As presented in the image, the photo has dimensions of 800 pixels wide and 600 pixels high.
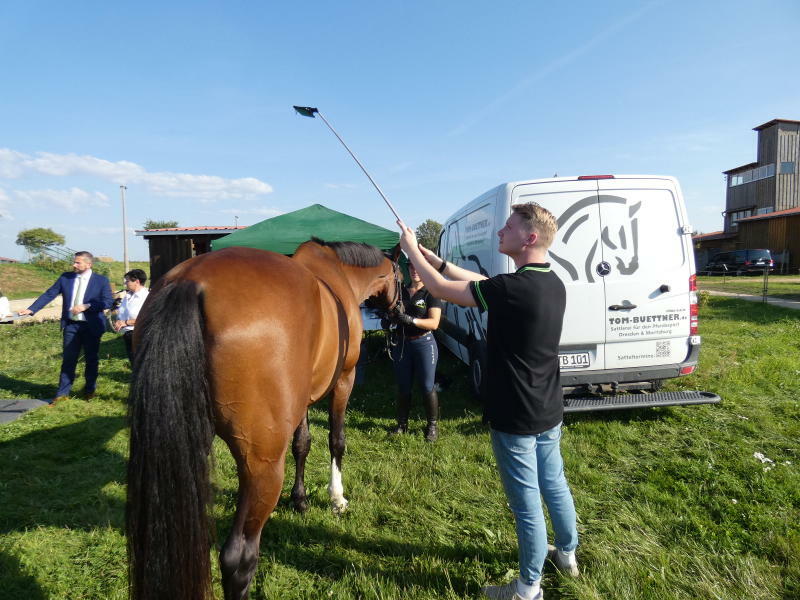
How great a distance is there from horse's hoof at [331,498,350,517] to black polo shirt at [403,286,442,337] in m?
1.87

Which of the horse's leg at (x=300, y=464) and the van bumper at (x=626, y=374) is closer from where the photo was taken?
the horse's leg at (x=300, y=464)

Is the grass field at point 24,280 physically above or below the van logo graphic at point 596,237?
below

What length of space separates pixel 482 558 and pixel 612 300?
9.02ft

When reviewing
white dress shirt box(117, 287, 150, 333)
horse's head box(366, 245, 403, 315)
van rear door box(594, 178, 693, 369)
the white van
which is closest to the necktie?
white dress shirt box(117, 287, 150, 333)

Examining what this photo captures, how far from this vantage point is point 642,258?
4.14m

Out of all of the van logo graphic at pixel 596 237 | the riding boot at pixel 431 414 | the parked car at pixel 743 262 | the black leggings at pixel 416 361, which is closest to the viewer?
the van logo graphic at pixel 596 237

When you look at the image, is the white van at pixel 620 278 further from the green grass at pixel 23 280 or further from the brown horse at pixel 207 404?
the green grass at pixel 23 280

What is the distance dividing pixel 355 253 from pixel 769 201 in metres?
40.3

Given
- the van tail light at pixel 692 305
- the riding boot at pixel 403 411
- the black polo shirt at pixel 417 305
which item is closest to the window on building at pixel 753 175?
the van tail light at pixel 692 305

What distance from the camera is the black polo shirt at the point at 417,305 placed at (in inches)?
180

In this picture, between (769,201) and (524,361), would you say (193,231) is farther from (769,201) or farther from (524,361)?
(769,201)

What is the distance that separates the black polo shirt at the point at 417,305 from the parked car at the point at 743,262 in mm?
26347

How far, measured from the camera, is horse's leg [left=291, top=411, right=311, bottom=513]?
126 inches

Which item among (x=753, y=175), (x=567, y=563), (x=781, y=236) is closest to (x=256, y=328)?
(x=567, y=563)
